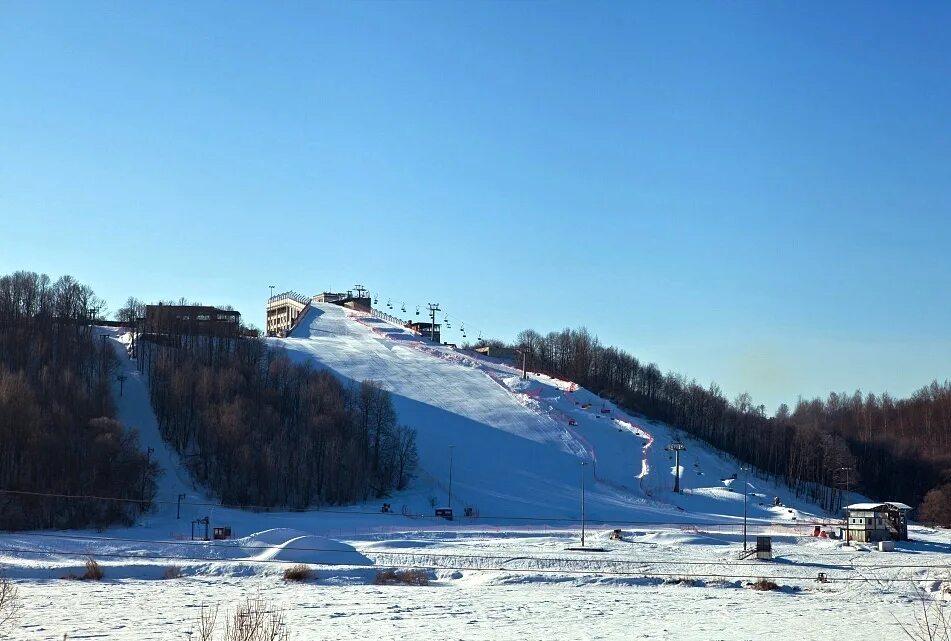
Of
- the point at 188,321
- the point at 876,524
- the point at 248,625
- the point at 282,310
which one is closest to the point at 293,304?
the point at 282,310

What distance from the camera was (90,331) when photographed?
3223 inches

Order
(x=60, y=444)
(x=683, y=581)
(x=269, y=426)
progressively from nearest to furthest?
(x=683, y=581), (x=60, y=444), (x=269, y=426)

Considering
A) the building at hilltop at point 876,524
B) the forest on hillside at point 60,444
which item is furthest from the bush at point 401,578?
the building at hilltop at point 876,524

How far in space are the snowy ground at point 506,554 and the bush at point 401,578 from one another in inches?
17.1

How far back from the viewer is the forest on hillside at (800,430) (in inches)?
4109

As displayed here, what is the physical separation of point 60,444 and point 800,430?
8315 centimetres

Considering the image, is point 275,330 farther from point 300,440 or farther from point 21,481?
point 21,481

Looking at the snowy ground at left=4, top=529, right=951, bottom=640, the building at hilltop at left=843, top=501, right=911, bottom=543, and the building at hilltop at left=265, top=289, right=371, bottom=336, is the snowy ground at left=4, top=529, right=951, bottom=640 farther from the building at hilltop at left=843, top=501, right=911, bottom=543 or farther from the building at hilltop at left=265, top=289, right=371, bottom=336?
the building at hilltop at left=265, top=289, right=371, bottom=336

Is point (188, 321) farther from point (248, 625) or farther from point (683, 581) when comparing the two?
point (248, 625)

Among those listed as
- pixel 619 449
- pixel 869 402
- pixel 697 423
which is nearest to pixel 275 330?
pixel 697 423

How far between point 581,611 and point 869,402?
14629cm

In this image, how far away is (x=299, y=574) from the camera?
30.3 meters

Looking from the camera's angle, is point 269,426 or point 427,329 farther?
point 427,329

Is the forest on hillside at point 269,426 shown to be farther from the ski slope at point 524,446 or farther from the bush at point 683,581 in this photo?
the bush at point 683,581
